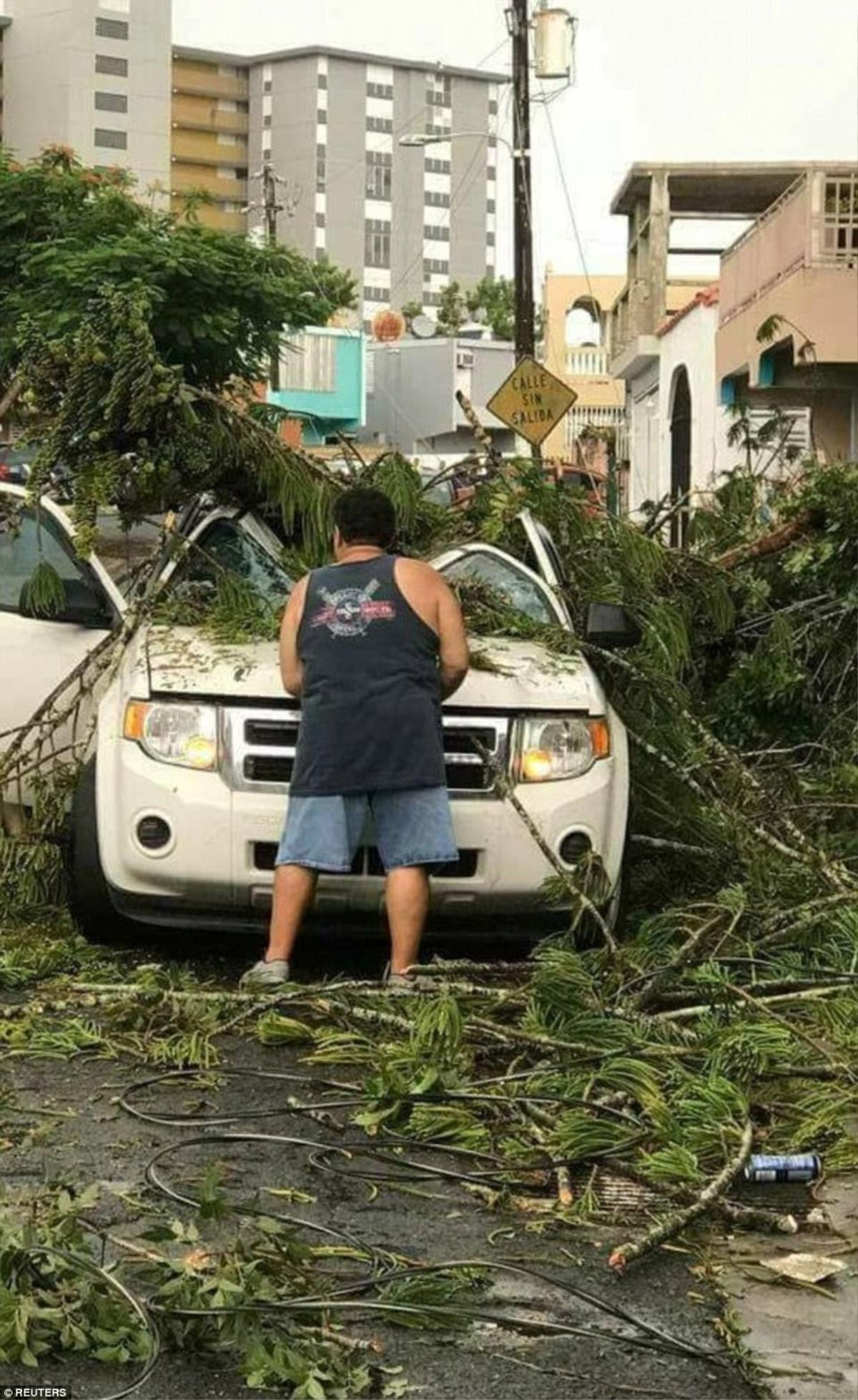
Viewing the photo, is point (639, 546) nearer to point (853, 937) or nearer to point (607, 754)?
point (607, 754)

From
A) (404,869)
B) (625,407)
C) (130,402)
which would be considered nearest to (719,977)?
(404,869)

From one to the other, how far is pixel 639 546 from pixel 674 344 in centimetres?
2291

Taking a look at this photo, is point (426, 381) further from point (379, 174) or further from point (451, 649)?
point (379, 174)

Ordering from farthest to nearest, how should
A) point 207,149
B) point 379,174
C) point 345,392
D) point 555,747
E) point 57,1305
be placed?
point 379,174 < point 207,149 < point 345,392 < point 555,747 < point 57,1305

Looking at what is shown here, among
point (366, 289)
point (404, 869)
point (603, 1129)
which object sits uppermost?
point (366, 289)

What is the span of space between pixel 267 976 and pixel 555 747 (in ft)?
4.32

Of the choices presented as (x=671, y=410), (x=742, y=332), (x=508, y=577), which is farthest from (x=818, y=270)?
(x=508, y=577)

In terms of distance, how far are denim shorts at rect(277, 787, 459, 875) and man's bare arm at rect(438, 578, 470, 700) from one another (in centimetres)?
37

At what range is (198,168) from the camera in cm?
14362

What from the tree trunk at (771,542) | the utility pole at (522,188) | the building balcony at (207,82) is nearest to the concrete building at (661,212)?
the utility pole at (522,188)

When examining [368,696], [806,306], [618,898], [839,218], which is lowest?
[618,898]

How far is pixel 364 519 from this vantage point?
21.3ft

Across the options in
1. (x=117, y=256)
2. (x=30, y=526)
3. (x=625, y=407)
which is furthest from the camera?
(x=625, y=407)

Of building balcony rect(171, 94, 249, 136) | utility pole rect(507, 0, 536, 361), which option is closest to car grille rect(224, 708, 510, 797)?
utility pole rect(507, 0, 536, 361)
